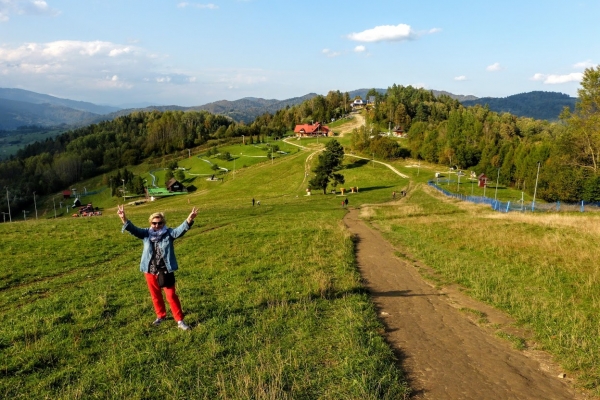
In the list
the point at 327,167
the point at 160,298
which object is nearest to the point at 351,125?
the point at 327,167

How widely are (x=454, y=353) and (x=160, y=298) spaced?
7115 millimetres

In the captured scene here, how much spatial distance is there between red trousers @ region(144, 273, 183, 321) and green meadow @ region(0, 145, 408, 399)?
36cm

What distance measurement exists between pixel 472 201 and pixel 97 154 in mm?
171806

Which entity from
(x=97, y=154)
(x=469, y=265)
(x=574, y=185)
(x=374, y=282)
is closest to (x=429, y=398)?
(x=374, y=282)

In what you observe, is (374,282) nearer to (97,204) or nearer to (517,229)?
(517,229)

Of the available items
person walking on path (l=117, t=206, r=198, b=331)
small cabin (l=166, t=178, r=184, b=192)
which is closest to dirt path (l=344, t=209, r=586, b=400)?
person walking on path (l=117, t=206, r=198, b=331)

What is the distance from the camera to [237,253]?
740 inches

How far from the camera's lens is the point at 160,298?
9133 millimetres

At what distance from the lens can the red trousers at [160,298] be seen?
8852 millimetres

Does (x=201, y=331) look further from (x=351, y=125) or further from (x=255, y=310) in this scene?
(x=351, y=125)

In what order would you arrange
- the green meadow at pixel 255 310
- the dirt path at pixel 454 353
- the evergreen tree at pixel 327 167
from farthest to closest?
the evergreen tree at pixel 327 167 → the dirt path at pixel 454 353 → the green meadow at pixel 255 310

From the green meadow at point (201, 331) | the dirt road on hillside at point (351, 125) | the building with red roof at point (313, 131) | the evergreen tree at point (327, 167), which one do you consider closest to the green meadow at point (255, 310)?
the green meadow at point (201, 331)

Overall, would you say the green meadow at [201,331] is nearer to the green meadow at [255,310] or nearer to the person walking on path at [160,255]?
the green meadow at [255,310]

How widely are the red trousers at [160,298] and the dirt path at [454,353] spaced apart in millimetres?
5185
